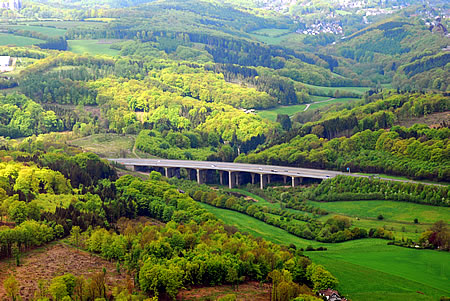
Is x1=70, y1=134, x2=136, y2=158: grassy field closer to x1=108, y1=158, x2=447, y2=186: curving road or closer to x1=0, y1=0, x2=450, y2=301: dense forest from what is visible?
x1=0, y1=0, x2=450, y2=301: dense forest

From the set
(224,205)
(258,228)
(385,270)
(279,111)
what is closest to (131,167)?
(224,205)

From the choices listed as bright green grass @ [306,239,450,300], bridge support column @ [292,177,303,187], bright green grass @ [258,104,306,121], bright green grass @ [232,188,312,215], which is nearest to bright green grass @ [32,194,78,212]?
bright green grass @ [306,239,450,300]

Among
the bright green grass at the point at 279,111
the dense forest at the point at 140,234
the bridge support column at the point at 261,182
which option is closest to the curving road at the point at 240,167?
the bridge support column at the point at 261,182

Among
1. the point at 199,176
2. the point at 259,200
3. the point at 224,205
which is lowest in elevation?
the point at 259,200

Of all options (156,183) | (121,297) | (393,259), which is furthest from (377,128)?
(121,297)

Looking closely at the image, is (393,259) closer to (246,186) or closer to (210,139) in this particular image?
(246,186)

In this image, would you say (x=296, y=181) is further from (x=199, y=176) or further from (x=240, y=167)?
(x=199, y=176)
